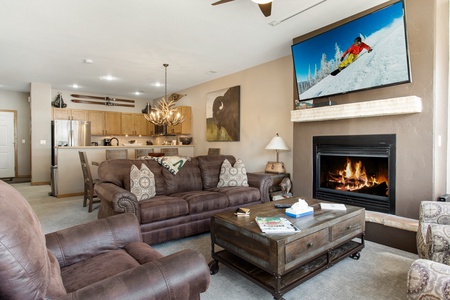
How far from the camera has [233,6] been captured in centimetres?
Answer: 303

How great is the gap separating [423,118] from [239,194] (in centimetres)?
237

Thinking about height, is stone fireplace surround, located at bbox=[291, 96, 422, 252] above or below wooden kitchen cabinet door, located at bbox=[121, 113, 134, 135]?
below

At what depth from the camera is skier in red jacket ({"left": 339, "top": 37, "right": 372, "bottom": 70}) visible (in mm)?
3050

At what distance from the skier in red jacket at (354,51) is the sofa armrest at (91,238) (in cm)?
306

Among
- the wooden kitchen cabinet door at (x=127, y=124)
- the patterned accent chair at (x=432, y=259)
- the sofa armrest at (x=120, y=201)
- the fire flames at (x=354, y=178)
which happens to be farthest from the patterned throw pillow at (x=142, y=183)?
the wooden kitchen cabinet door at (x=127, y=124)

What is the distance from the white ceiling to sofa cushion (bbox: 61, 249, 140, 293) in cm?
270

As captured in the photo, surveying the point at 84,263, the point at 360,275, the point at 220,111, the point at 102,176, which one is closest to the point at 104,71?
the point at 220,111

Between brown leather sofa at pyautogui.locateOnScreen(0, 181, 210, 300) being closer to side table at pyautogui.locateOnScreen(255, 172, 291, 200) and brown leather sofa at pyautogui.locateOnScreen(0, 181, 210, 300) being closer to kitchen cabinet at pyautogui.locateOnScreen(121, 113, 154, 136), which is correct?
side table at pyautogui.locateOnScreen(255, 172, 291, 200)

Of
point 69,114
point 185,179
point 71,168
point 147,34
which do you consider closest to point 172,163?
point 185,179

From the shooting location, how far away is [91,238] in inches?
66.7

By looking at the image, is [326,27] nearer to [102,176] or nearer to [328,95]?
[328,95]

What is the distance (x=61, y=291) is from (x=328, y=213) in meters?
2.15

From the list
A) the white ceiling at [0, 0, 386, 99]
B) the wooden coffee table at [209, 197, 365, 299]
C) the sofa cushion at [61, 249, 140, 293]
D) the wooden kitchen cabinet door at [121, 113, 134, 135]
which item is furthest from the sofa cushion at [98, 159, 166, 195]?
the wooden kitchen cabinet door at [121, 113, 134, 135]

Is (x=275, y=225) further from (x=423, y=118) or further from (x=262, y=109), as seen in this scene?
(x=262, y=109)
